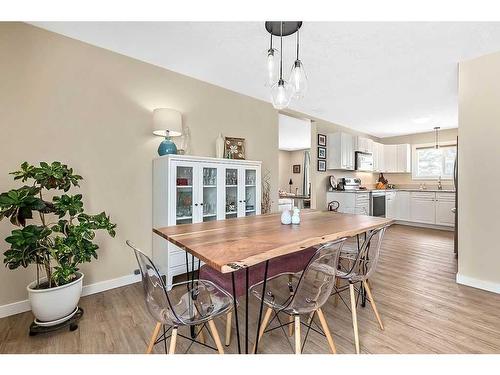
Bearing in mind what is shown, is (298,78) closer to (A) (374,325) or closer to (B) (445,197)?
(A) (374,325)

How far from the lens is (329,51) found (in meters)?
2.39

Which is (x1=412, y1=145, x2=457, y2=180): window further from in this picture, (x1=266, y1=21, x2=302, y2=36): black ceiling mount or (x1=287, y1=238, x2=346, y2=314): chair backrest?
(x1=287, y1=238, x2=346, y2=314): chair backrest

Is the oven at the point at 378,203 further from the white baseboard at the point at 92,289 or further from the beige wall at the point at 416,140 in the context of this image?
the white baseboard at the point at 92,289

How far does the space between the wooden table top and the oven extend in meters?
3.55

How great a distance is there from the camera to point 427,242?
167 inches

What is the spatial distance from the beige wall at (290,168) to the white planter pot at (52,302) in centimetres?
779

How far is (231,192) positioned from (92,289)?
177 centimetres

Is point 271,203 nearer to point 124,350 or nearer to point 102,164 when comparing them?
point 102,164

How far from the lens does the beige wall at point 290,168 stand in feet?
29.4

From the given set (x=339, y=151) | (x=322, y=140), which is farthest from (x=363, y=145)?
(x=322, y=140)

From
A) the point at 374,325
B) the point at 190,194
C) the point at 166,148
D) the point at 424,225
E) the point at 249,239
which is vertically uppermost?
the point at 166,148

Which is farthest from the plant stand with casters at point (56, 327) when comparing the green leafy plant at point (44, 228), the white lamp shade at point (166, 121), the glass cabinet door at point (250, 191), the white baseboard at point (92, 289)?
the glass cabinet door at point (250, 191)
